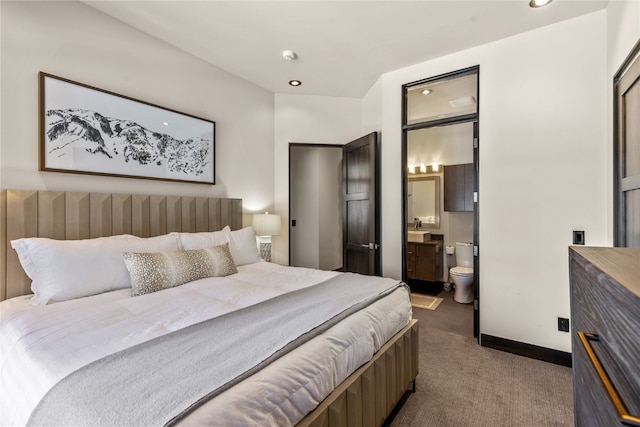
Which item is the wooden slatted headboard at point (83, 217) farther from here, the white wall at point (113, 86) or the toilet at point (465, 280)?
the toilet at point (465, 280)

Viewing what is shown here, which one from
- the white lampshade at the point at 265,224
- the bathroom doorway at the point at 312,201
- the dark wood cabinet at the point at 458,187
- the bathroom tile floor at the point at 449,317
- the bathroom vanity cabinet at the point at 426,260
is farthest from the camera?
the bathroom doorway at the point at 312,201

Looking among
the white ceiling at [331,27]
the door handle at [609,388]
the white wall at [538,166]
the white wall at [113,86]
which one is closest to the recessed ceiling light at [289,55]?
the white ceiling at [331,27]

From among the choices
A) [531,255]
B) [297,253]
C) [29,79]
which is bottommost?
[297,253]

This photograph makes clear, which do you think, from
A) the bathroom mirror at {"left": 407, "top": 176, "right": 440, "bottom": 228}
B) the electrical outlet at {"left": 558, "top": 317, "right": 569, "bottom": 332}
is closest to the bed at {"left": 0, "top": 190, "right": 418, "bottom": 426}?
the electrical outlet at {"left": 558, "top": 317, "right": 569, "bottom": 332}

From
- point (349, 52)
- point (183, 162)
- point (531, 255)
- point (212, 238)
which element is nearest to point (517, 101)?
point (531, 255)

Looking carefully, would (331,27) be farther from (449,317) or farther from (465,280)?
(465,280)

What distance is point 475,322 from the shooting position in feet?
9.88

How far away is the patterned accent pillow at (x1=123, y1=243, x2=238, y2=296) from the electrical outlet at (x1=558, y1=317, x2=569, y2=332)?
280cm

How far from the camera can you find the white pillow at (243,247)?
281 cm

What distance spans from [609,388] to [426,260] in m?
4.43

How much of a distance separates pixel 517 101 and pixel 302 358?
2.92m

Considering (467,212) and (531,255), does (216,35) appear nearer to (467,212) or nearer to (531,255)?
(531,255)

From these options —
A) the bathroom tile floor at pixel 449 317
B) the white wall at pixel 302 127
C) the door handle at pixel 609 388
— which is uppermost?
the white wall at pixel 302 127

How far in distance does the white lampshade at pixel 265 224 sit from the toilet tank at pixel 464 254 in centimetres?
281
